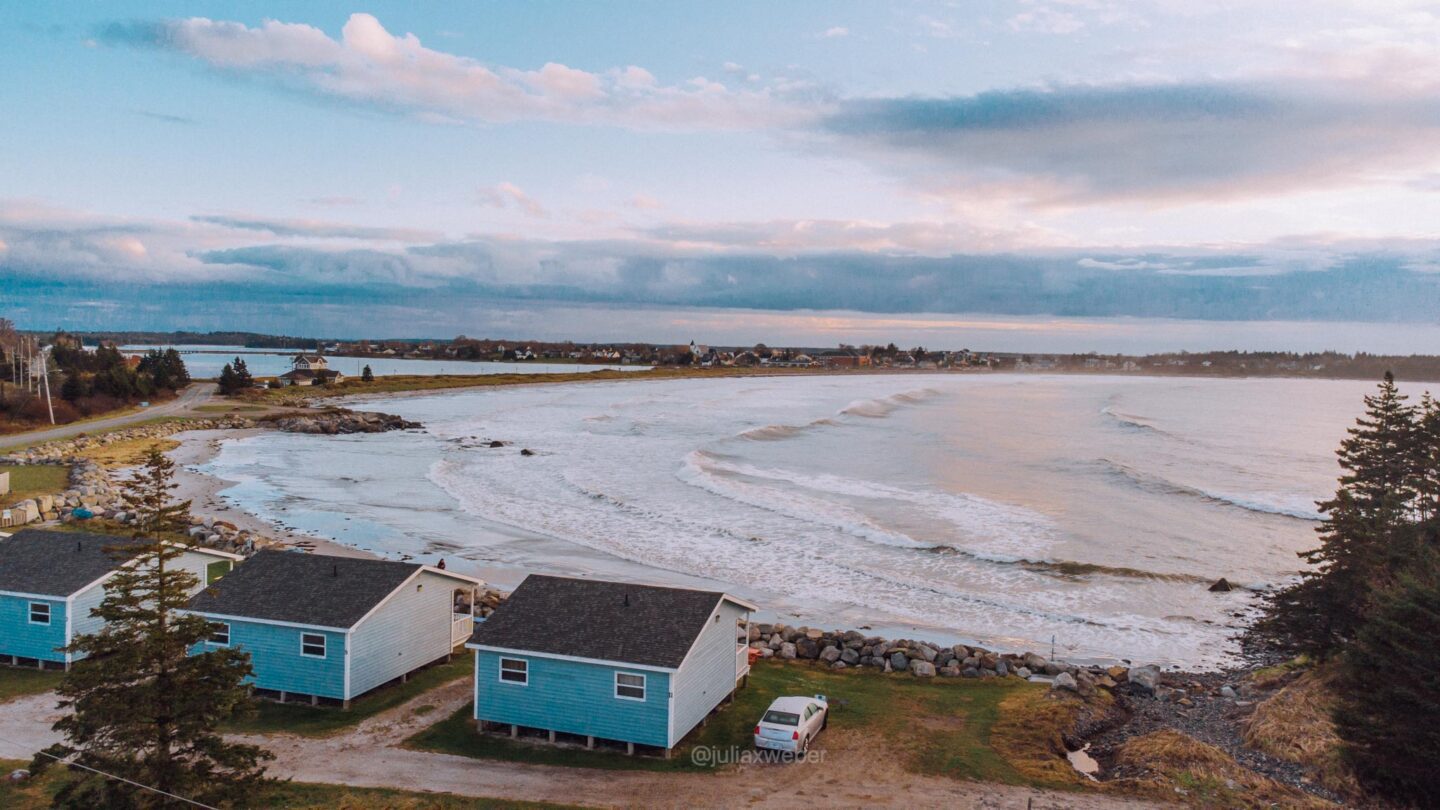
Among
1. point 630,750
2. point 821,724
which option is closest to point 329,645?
point 630,750

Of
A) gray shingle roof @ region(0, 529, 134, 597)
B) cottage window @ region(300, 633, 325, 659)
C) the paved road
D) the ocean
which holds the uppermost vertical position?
gray shingle roof @ region(0, 529, 134, 597)

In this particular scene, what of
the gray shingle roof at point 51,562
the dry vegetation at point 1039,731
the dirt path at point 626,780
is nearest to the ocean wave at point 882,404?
the dry vegetation at point 1039,731

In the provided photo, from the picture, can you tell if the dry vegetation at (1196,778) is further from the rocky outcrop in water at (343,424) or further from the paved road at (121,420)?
the rocky outcrop in water at (343,424)

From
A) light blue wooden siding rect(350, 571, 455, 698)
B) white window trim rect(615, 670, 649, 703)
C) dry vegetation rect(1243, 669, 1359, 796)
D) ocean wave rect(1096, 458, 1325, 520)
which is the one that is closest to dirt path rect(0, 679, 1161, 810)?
white window trim rect(615, 670, 649, 703)

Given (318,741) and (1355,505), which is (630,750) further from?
(1355,505)

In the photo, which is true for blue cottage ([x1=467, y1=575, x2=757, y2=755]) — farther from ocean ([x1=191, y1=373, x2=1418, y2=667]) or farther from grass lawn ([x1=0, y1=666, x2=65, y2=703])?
ocean ([x1=191, y1=373, x2=1418, y2=667])

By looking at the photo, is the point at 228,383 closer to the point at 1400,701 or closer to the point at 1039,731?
the point at 1039,731

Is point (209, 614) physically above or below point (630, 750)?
above
